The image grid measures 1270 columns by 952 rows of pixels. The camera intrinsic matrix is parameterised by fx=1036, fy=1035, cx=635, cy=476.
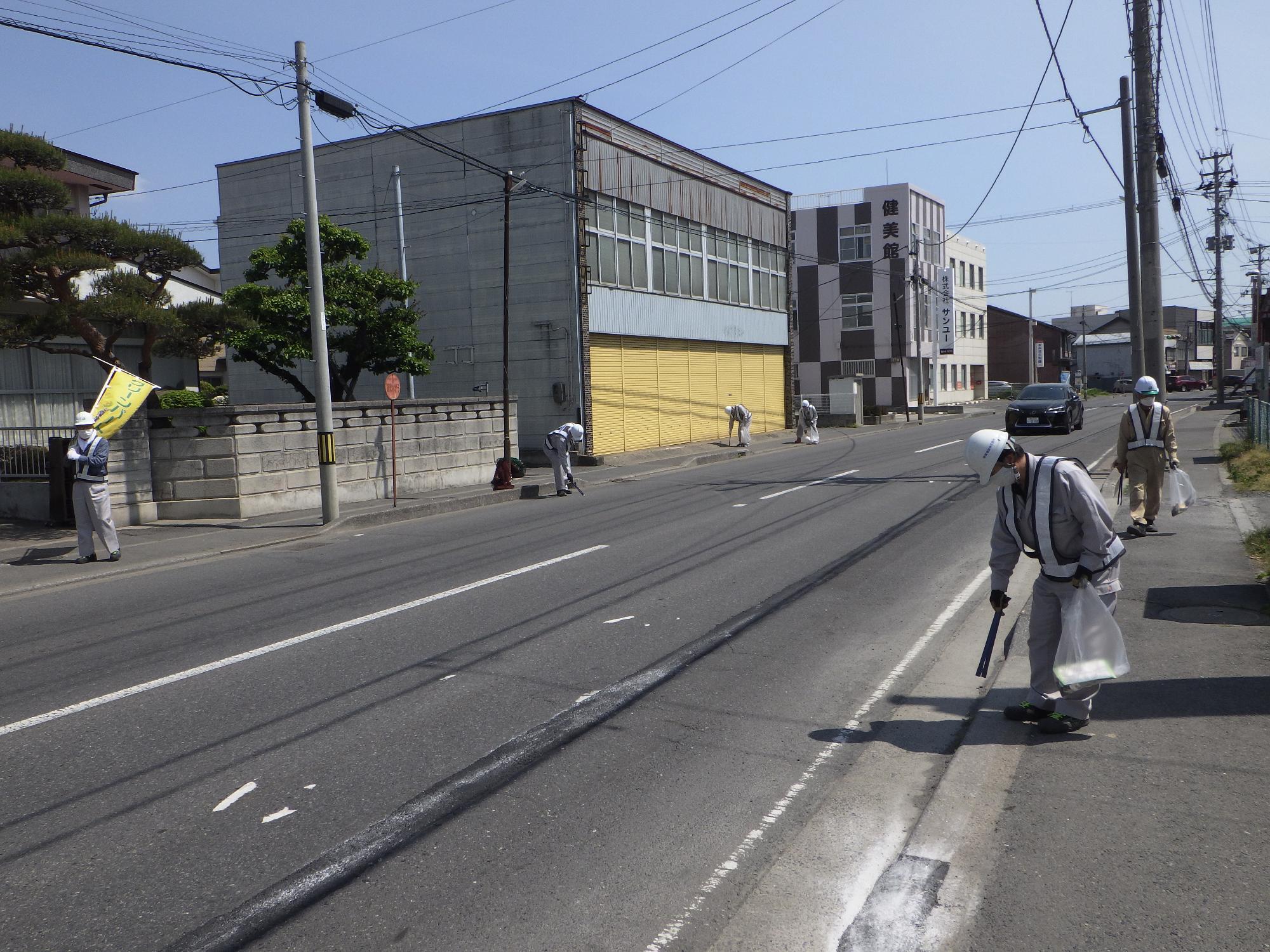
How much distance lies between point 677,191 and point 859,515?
71.3ft

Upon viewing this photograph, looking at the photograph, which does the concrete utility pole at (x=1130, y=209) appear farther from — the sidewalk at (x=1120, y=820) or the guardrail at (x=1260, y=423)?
the sidewalk at (x=1120, y=820)

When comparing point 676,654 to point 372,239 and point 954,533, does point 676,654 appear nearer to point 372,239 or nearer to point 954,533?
point 954,533

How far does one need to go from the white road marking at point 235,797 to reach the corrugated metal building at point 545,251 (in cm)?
2348

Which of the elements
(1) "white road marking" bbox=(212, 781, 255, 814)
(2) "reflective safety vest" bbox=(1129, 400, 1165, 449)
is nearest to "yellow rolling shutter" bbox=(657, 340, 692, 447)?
(2) "reflective safety vest" bbox=(1129, 400, 1165, 449)

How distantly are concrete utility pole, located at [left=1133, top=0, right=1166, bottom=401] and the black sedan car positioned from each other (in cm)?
1466

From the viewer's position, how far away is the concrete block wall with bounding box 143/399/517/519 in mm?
15953

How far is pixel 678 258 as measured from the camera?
111ft

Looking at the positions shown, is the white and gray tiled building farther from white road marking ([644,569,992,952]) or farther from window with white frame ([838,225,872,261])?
white road marking ([644,569,992,952])

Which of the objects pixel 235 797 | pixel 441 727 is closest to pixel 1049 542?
pixel 441 727

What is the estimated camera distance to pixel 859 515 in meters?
14.4

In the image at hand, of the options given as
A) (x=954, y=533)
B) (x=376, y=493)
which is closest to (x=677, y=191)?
(x=376, y=493)

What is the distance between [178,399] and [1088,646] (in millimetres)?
21086

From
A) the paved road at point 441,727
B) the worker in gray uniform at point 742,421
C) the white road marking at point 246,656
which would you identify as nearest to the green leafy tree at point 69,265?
the paved road at point 441,727

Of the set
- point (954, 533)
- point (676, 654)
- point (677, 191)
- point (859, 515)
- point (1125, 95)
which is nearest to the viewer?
point (676, 654)
